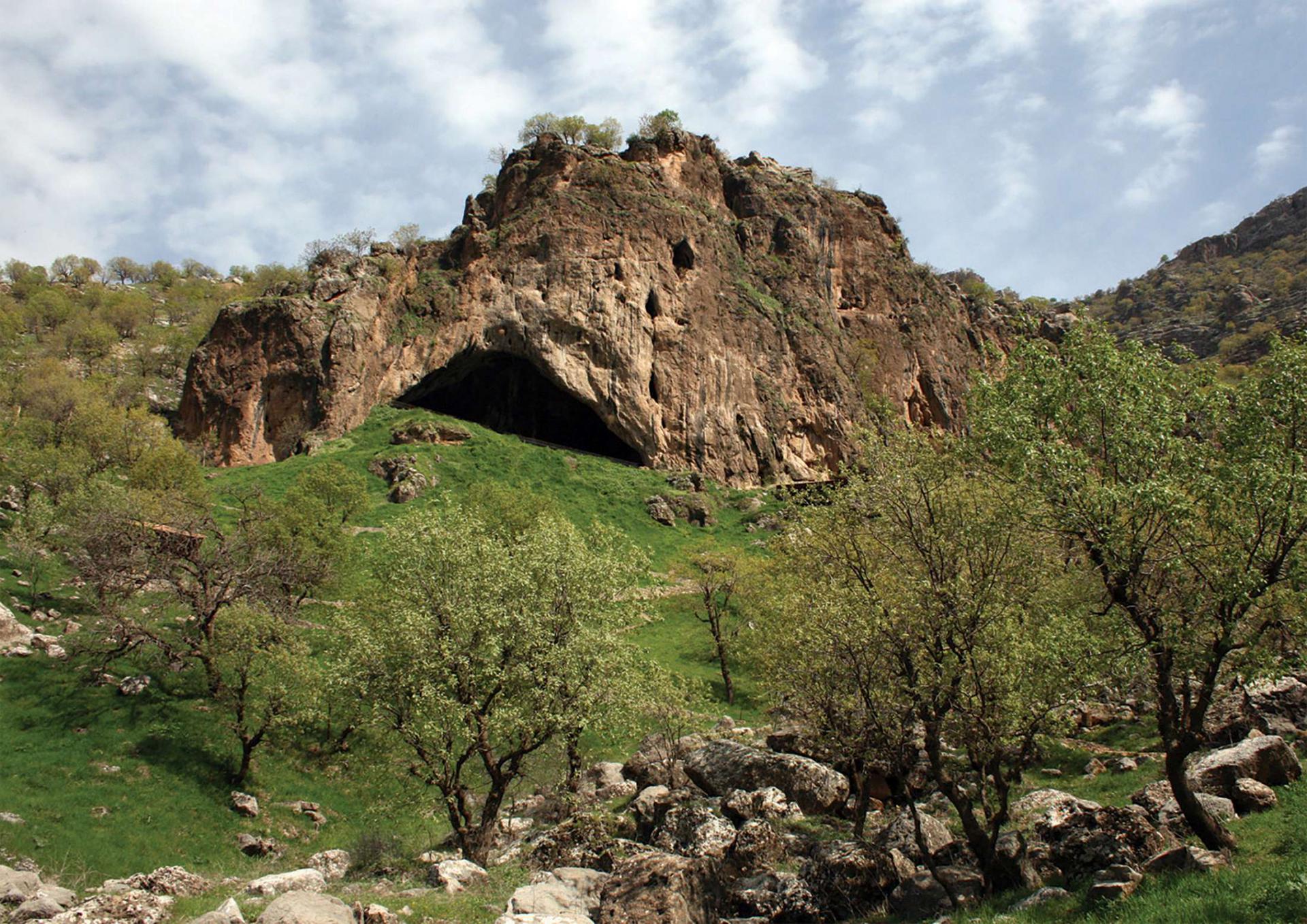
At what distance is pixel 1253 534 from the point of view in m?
11.1

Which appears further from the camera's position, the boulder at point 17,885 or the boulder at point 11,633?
the boulder at point 11,633

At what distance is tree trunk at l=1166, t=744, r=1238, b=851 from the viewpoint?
10.9 metres

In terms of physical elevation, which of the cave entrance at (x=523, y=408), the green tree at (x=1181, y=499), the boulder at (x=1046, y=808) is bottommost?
the boulder at (x=1046, y=808)

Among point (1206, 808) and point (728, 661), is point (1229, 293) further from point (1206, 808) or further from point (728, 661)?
point (1206, 808)

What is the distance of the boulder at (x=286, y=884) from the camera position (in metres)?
12.7

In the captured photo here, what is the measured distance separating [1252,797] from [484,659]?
15.1 m

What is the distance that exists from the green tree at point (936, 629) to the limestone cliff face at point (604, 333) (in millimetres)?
45108

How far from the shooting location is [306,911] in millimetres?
9914

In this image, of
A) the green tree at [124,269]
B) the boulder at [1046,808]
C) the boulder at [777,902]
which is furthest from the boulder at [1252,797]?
the green tree at [124,269]

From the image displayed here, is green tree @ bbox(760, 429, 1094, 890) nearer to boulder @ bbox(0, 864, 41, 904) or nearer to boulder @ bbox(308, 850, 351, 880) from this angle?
boulder @ bbox(308, 850, 351, 880)

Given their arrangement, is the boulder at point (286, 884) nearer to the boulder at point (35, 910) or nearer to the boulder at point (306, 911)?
the boulder at point (306, 911)

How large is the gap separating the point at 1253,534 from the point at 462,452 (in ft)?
156

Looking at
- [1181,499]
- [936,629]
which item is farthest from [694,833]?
[1181,499]

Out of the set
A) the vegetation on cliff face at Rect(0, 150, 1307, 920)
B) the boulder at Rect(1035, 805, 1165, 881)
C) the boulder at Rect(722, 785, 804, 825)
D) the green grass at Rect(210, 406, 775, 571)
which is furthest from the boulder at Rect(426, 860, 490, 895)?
the green grass at Rect(210, 406, 775, 571)
